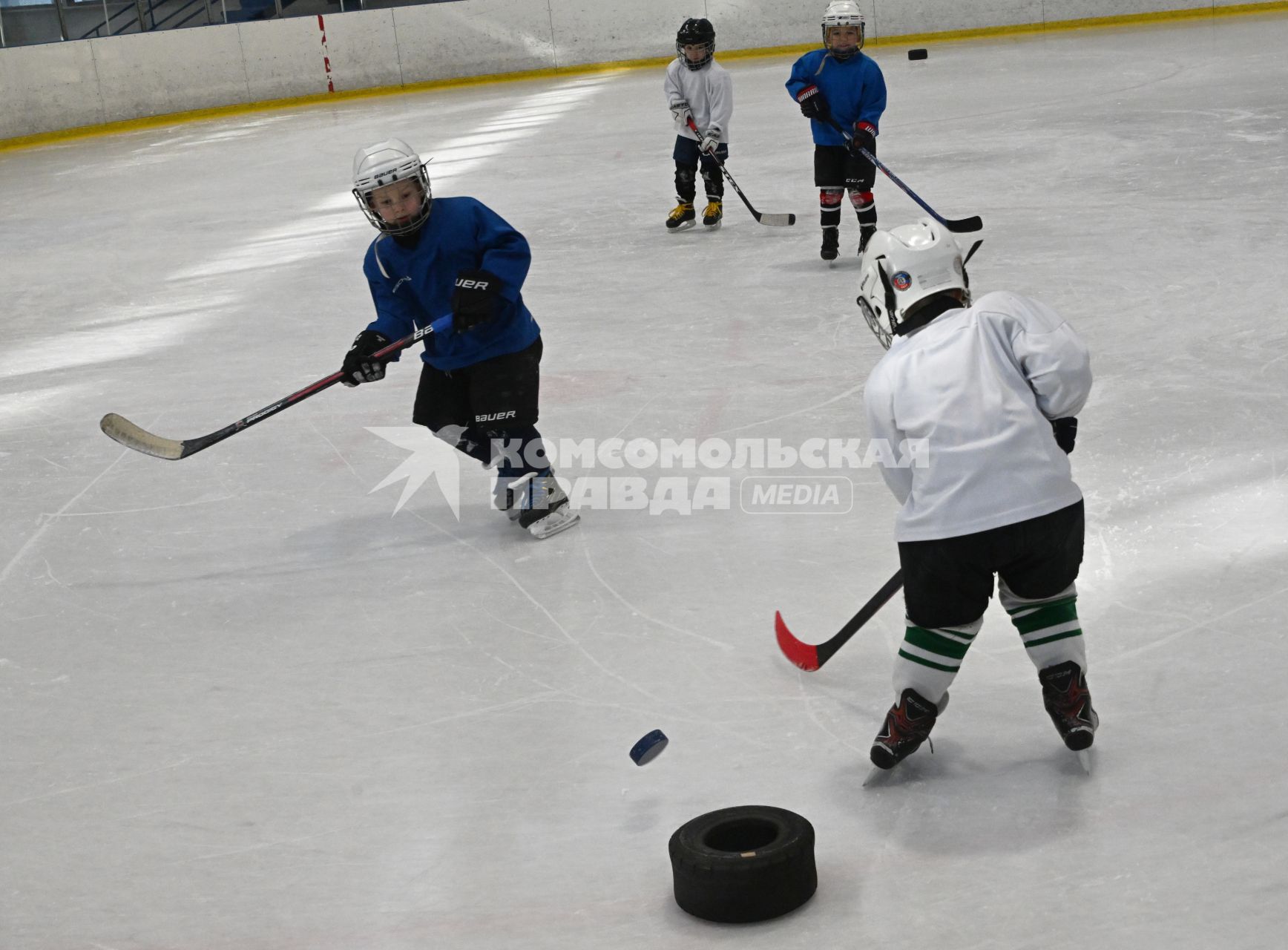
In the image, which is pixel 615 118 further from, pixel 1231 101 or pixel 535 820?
pixel 535 820

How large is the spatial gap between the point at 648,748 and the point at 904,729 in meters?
0.39

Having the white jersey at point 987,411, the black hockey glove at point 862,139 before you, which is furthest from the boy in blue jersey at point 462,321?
the black hockey glove at point 862,139

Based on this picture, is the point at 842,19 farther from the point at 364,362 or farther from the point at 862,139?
the point at 364,362

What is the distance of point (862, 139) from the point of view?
5535mm

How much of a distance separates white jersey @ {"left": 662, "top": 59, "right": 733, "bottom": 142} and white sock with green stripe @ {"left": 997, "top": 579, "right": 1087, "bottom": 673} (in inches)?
186

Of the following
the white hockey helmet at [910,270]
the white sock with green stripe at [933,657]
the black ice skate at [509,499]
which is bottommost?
the black ice skate at [509,499]

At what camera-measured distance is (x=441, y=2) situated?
1391cm

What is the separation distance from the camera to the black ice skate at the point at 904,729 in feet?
6.88

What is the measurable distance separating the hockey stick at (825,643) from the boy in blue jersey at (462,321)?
34.7 inches

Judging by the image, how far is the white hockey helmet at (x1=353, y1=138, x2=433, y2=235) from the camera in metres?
3.00

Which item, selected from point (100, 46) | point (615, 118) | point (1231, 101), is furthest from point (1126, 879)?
point (100, 46)

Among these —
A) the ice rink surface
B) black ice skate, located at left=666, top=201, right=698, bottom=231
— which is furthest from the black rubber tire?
black ice skate, located at left=666, top=201, right=698, bottom=231

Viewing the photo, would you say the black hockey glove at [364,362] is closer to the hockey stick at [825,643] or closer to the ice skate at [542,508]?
the ice skate at [542,508]

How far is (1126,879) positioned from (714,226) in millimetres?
5189
